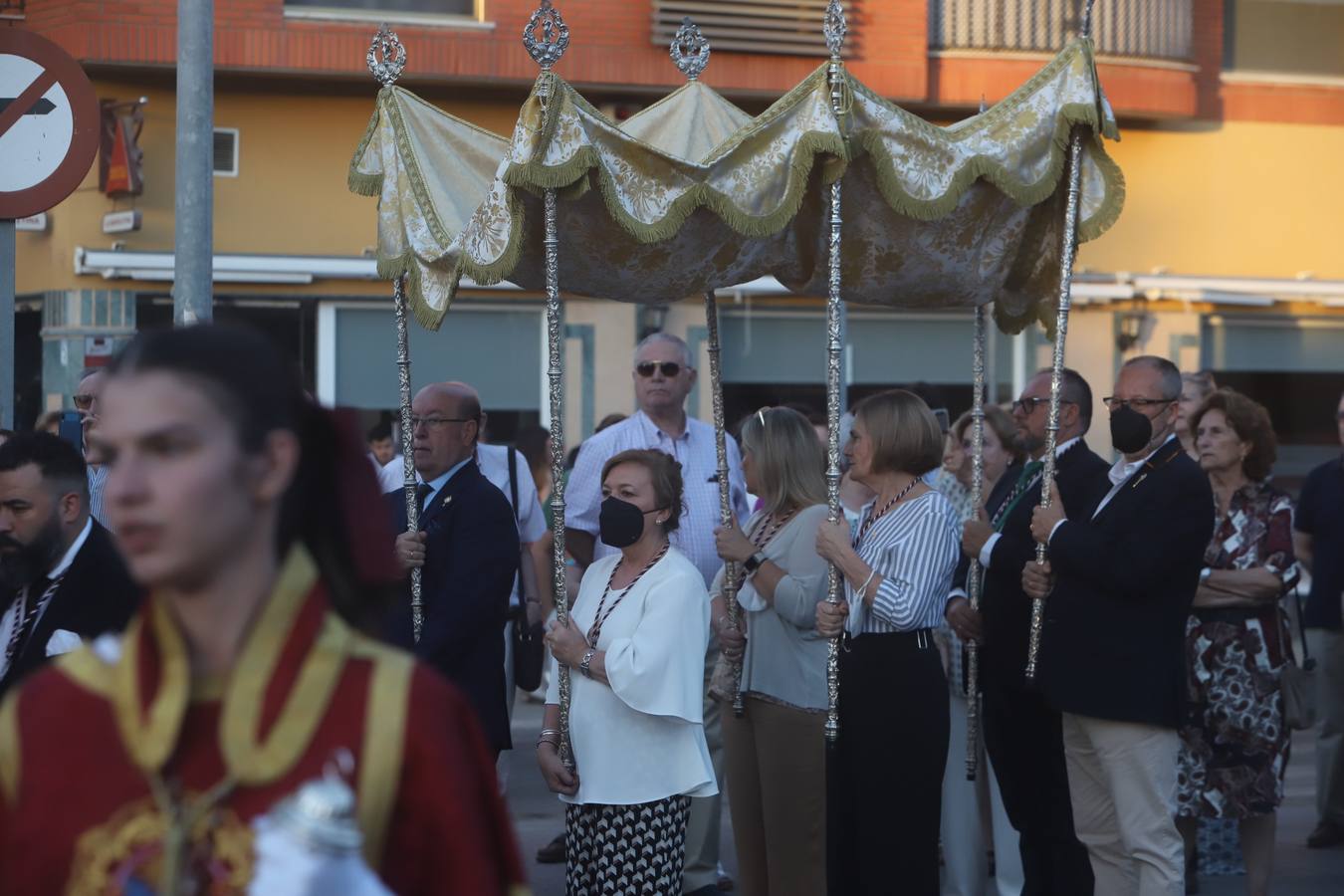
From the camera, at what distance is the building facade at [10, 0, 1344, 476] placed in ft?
44.5

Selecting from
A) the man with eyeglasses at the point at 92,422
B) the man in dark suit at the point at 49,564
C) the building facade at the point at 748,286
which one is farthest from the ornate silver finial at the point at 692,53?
the building facade at the point at 748,286

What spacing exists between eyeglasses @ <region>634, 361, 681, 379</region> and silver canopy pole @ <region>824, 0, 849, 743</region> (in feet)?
5.23

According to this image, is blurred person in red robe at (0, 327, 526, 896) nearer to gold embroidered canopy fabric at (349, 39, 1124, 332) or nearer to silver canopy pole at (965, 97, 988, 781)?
gold embroidered canopy fabric at (349, 39, 1124, 332)

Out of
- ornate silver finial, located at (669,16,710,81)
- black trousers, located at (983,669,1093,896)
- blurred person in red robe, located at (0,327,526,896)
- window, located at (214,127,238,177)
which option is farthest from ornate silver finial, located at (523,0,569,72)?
window, located at (214,127,238,177)

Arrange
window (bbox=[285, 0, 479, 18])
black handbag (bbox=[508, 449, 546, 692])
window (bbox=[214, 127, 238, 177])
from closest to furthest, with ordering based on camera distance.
A: black handbag (bbox=[508, 449, 546, 692]), window (bbox=[214, 127, 238, 177]), window (bbox=[285, 0, 479, 18])

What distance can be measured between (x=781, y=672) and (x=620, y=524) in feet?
3.19

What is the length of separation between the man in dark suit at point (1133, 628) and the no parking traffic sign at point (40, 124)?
149 inches

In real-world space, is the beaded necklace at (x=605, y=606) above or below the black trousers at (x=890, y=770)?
above

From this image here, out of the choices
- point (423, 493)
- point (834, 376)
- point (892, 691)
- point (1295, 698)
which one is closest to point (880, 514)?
point (834, 376)

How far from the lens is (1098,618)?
5.82 meters

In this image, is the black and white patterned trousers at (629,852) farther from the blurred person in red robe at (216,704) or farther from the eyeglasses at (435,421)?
the blurred person in red robe at (216,704)

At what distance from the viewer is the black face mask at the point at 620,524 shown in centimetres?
542

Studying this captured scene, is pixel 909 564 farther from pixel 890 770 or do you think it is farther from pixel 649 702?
pixel 649 702

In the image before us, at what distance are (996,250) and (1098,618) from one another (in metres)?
1.45
